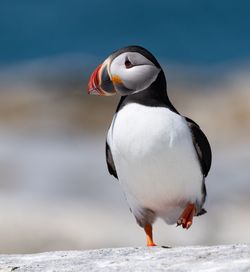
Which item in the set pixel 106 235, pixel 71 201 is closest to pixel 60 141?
pixel 71 201

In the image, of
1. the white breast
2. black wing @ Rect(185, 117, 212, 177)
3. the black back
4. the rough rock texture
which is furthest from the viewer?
black wing @ Rect(185, 117, 212, 177)

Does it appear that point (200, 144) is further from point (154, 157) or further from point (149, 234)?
point (149, 234)

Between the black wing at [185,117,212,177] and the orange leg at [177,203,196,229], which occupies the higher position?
the black wing at [185,117,212,177]

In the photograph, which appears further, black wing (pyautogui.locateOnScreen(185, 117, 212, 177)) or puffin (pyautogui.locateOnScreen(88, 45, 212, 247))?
black wing (pyautogui.locateOnScreen(185, 117, 212, 177))

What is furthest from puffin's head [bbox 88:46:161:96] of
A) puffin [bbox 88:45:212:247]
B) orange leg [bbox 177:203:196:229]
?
orange leg [bbox 177:203:196:229]

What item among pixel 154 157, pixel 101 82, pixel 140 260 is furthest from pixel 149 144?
pixel 140 260

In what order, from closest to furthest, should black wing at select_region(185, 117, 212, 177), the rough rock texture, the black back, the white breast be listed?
the rough rock texture < the white breast < the black back < black wing at select_region(185, 117, 212, 177)

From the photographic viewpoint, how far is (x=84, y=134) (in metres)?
30.0

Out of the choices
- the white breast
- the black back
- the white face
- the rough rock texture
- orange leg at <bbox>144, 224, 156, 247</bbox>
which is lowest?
the rough rock texture

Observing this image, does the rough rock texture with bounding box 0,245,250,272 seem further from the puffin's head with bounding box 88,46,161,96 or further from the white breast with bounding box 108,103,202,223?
the puffin's head with bounding box 88,46,161,96

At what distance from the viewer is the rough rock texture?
596 cm

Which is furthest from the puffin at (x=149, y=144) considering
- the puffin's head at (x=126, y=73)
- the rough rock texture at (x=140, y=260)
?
the rough rock texture at (x=140, y=260)

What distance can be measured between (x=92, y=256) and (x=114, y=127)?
3.76 feet

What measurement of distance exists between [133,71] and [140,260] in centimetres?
165
